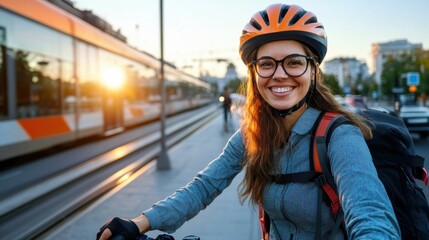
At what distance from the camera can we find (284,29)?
1.76 m

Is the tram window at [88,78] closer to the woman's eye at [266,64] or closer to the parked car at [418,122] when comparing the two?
the parked car at [418,122]

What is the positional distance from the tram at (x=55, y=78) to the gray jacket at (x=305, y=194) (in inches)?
275

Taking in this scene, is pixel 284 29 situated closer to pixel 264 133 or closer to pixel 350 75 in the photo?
pixel 264 133

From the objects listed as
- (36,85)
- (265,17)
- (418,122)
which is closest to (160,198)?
(265,17)

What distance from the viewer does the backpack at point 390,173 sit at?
155cm

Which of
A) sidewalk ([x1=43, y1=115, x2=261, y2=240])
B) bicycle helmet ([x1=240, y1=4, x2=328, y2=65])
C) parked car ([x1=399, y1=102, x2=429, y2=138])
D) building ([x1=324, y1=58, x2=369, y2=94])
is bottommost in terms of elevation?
sidewalk ([x1=43, y1=115, x2=261, y2=240])

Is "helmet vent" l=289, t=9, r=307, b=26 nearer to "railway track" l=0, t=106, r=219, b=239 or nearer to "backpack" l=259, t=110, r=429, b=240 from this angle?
"backpack" l=259, t=110, r=429, b=240

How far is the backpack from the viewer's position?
5.09 feet

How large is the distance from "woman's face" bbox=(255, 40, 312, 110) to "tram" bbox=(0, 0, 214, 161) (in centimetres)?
726

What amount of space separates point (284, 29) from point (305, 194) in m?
0.65

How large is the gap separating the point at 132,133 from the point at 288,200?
1587 centimetres

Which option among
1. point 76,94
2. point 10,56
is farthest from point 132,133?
point 10,56

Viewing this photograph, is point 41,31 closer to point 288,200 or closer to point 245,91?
point 245,91

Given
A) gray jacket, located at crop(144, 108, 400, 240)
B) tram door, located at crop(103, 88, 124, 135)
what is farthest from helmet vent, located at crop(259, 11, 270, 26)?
tram door, located at crop(103, 88, 124, 135)
